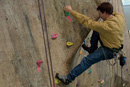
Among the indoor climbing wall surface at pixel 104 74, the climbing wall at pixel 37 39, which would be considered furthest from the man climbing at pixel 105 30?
the indoor climbing wall surface at pixel 104 74

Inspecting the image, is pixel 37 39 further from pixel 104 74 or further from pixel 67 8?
pixel 104 74

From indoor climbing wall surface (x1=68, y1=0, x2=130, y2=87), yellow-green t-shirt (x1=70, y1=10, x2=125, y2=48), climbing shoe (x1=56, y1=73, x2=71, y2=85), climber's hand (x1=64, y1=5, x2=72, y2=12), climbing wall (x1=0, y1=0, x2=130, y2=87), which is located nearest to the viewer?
climbing wall (x1=0, y1=0, x2=130, y2=87)

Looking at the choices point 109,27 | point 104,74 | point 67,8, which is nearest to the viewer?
point 109,27

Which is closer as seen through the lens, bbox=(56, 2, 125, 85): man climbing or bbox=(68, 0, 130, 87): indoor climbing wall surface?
bbox=(56, 2, 125, 85): man climbing

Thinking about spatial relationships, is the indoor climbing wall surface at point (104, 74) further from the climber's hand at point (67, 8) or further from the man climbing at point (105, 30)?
the climber's hand at point (67, 8)

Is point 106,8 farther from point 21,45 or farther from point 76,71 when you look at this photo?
point 21,45

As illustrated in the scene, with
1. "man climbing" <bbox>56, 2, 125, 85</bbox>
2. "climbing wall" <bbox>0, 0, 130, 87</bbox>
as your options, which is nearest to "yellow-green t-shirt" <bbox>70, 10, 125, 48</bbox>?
"man climbing" <bbox>56, 2, 125, 85</bbox>

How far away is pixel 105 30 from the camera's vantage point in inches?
69.0

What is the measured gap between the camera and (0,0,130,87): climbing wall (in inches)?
64.6

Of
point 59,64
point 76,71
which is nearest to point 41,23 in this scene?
point 59,64

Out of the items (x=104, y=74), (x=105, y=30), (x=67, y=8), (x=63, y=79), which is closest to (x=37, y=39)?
(x=67, y=8)

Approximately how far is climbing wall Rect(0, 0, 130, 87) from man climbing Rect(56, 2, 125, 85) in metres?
0.17

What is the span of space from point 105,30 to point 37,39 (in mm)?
829

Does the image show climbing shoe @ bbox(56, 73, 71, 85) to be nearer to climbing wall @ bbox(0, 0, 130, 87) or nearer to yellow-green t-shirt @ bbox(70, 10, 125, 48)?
climbing wall @ bbox(0, 0, 130, 87)
